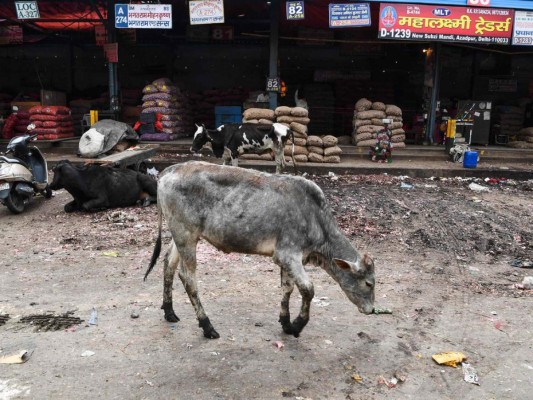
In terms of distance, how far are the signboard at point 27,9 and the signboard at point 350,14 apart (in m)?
8.10

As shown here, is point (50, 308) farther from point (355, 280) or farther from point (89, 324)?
point (355, 280)

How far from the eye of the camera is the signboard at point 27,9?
13.2 meters

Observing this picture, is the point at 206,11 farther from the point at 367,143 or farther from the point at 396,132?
the point at 396,132

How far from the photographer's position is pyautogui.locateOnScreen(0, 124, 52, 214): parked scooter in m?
8.24

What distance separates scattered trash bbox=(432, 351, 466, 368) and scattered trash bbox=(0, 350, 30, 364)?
3398 mm

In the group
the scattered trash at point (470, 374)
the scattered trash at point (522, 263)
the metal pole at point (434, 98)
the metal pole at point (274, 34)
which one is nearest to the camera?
the scattered trash at point (470, 374)

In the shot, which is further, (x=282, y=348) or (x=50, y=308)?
(x=50, y=308)

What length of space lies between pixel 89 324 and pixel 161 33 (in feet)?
53.6

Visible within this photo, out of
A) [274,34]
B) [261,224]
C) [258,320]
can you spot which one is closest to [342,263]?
[261,224]

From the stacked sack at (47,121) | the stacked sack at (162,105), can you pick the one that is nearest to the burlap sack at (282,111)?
the stacked sack at (162,105)

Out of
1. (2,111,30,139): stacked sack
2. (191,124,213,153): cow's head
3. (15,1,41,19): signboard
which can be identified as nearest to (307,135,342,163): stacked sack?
(191,124,213,153): cow's head

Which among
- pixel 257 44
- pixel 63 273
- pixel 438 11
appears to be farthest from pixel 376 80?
pixel 63 273

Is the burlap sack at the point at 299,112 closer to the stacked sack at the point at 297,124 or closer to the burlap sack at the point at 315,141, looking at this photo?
the stacked sack at the point at 297,124

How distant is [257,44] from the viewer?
62.6 feet
